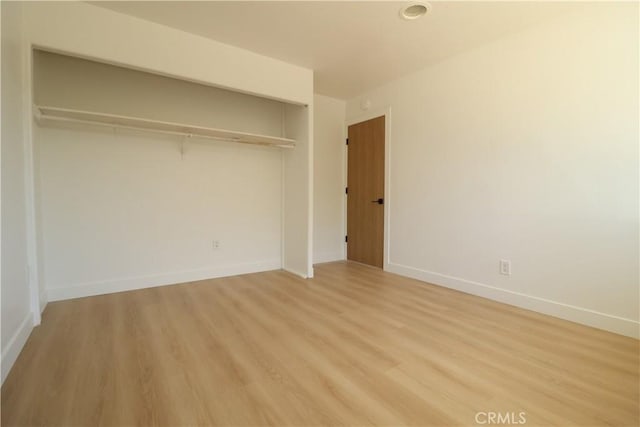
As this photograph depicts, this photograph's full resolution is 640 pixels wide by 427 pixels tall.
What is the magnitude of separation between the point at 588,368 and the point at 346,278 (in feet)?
7.35

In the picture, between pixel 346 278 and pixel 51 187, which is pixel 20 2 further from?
pixel 346 278

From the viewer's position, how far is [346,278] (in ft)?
11.7

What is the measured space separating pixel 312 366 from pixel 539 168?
2.40 meters

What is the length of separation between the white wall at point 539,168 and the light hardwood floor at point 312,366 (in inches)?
15.0

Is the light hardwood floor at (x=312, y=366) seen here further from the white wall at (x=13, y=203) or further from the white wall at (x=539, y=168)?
the white wall at (x=539, y=168)

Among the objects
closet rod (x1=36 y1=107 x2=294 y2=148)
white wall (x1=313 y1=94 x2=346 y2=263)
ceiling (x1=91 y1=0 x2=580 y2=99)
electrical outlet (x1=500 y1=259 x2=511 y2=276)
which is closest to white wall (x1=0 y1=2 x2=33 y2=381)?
closet rod (x1=36 y1=107 x2=294 y2=148)

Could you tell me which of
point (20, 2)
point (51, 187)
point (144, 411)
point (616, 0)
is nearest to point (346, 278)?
point (144, 411)

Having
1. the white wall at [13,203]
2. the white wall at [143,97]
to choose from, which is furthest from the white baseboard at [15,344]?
the white wall at [143,97]

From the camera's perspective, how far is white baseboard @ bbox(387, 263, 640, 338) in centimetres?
211

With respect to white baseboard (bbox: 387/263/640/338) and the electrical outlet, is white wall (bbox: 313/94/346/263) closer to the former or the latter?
white baseboard (bbox: 387/263/640/338)

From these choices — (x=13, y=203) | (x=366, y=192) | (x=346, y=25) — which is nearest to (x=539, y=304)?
(x=366, y=192)

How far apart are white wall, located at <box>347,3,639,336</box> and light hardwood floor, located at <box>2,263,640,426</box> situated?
380 millimetres

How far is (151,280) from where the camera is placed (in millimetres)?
3102

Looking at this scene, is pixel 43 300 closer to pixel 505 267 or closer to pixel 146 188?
pixel 146 188
